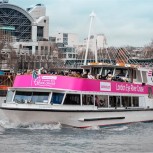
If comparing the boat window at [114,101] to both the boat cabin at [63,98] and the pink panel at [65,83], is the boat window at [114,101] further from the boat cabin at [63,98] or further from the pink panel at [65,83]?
the pink panel at [65,83]

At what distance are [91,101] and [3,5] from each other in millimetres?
156632

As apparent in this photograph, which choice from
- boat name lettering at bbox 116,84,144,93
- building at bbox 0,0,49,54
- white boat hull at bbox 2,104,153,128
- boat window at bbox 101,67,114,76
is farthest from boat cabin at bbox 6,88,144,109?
building at bbox 0,0,49,54

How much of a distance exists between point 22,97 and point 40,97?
1.26 m

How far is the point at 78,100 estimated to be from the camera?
95.5 feet

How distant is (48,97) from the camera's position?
→ 1121 inches

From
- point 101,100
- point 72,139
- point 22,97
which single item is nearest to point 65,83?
point 22,97

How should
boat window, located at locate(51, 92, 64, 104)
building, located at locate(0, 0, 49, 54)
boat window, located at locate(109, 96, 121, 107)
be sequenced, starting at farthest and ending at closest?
building, located at locate(0, 0, 49, 54)
boat window, located at locate(109, 96, 121, 107)
boat window, located at locate(51, 92, 64, 104)

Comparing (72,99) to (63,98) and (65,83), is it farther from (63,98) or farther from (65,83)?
(65,83)

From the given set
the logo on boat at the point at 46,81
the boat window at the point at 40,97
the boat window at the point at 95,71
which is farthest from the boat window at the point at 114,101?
the boat window at the point at 40,97

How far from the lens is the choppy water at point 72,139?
21.3m

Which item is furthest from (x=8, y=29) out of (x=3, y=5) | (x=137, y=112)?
(x=137, y=112)

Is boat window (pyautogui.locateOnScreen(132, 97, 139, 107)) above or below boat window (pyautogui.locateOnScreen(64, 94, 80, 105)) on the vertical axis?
below

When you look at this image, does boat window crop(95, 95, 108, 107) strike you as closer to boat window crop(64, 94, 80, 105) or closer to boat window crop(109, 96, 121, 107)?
boat window crop(109, 96, 121, 107)

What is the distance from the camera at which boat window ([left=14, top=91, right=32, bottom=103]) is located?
95.0ft
